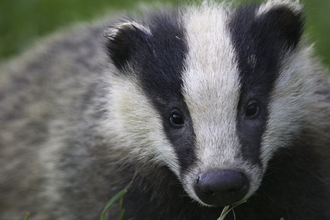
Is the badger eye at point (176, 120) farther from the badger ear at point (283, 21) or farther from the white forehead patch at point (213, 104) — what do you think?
the badger ear at point (283, 21)

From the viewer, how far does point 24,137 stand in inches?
215

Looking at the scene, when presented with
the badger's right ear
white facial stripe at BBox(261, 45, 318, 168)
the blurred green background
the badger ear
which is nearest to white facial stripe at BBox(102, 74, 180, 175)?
the badger's right ear

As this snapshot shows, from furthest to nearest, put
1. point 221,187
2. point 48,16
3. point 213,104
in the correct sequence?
point 48,16, point 213,104, point 221,187

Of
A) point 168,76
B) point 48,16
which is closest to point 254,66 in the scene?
point 168,76

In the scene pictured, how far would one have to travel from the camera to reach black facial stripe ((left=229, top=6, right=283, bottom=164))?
3873 mm

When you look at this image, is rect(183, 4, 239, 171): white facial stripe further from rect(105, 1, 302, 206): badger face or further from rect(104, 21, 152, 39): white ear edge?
rect(104, 21, 152, 39): white ear edge

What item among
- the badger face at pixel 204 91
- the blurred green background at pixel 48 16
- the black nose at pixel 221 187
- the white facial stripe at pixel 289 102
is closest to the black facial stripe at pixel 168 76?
the badger face at pixel 204 91

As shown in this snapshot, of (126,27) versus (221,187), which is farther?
(126,27)

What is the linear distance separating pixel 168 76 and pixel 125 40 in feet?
1.43

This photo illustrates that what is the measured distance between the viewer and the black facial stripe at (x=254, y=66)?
152 inches

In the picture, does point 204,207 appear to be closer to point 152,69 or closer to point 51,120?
point 152,69

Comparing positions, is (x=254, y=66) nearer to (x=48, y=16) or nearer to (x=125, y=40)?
(x=125, y=40)

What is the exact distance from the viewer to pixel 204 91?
3846mm

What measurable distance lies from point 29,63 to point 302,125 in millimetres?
2394
